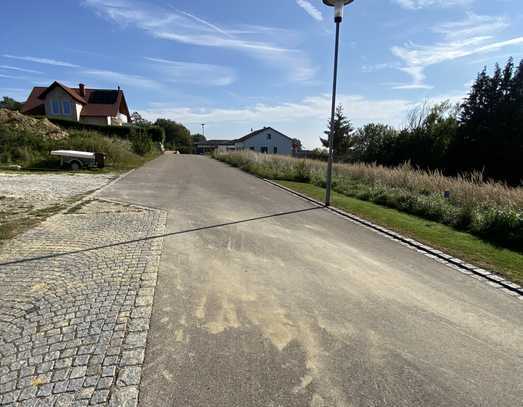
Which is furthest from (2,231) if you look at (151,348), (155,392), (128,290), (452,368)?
(452,368)

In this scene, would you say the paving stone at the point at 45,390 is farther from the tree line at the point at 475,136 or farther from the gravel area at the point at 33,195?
the tree line at the point at 475,136

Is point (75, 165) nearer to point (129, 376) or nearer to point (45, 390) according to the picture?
point (45, 390)

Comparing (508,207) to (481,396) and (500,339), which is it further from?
(481,396)

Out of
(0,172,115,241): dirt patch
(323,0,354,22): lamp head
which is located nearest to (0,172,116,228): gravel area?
(0,172,115,241): dirt patch

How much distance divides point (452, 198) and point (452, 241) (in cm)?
420

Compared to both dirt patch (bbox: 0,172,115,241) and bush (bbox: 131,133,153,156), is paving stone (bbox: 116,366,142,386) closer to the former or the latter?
dirt patch (bbox: 0,172,115,241)

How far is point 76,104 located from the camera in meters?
39.1

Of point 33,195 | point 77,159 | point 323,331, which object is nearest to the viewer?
point 323,331

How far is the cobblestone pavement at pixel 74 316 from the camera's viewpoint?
198 cm

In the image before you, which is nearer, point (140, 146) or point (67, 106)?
point (140, 146)

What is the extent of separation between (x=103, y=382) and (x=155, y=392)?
393 millimetres

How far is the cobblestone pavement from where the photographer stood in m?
1.98

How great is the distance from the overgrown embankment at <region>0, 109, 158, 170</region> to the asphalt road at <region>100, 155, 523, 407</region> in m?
16.7

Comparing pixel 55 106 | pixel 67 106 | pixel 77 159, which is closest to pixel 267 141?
pixel 67 106
